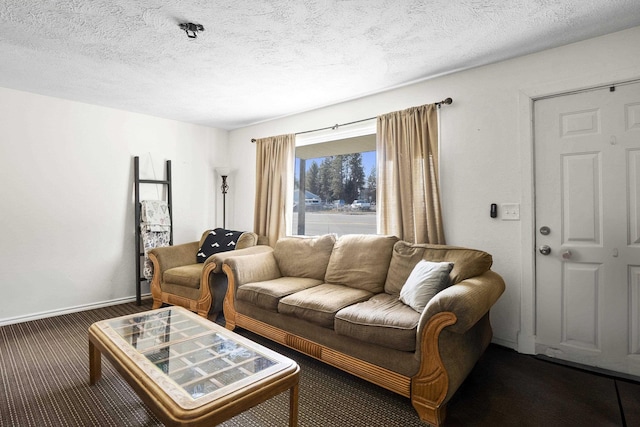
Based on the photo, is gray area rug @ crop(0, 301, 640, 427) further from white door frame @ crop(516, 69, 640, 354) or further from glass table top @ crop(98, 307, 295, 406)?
glass table top @ crop(98, 307, 295, 406)

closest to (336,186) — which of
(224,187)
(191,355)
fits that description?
(224,187)

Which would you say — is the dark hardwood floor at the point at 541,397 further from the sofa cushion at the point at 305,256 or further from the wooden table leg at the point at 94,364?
the wooden table leg at the point at 94,364

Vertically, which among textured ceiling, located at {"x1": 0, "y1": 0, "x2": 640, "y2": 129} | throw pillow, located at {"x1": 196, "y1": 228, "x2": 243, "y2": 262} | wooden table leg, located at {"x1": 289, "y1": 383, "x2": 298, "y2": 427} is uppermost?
textured ceiling, located at {"x1": 0, "y1": 0, "x2": 640, "y2": 129}

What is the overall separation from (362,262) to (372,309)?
0.68 m

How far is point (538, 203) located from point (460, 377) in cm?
150

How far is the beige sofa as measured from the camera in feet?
5.80

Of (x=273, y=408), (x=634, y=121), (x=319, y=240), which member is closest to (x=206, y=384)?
(x=273, y=408)

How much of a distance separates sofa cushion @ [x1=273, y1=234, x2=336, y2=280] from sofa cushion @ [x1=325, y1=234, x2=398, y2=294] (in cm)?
14

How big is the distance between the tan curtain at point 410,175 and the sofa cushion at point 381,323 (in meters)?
0.88

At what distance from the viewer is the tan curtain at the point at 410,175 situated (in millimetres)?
2859

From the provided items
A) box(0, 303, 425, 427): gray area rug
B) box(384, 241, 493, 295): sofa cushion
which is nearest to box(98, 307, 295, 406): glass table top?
box(0, 303, 425, 427): gray area rug

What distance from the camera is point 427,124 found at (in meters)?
2.89

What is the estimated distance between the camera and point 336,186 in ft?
12.8

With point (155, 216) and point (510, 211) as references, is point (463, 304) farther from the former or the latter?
point (155, 216)
